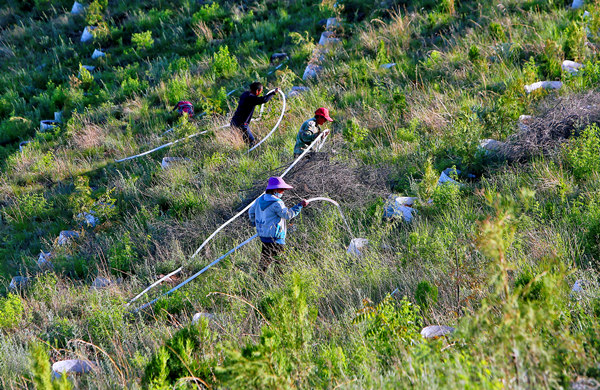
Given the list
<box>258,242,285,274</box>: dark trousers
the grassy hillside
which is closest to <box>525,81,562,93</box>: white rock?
the grassy hillside

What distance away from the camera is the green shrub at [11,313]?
17.9 feet

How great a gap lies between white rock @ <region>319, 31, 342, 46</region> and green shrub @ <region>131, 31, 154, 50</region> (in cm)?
469

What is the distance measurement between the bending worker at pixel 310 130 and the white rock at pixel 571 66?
13.4 feet

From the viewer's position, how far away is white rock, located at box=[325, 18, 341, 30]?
12117mm

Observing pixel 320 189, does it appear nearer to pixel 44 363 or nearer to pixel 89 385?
pixel 89 385

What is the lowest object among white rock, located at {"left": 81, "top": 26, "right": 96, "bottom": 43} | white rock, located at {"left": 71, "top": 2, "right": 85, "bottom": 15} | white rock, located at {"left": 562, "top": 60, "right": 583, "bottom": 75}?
white rock, located at {"left": 562, "top": 60, "right": 583, "bottom": 75}

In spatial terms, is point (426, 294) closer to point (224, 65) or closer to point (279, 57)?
point (224, 65)

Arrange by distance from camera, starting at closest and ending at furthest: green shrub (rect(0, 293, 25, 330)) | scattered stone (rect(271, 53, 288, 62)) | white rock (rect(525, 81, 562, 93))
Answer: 1. green shrub (rect(0, 293, 25, 330))
2. white rock (rect(525, 81, 562, 93))
3. scattered stone (rect(271, 53, 288, 62))

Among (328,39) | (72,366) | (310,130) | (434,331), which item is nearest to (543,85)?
(310,130)

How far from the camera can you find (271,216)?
577cm

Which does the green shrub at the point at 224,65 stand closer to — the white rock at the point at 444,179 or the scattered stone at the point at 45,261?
the scattered stone at the point at 45,261

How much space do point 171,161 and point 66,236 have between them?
7.32 feet

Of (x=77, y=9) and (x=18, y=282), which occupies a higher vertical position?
(x=77, y=9)

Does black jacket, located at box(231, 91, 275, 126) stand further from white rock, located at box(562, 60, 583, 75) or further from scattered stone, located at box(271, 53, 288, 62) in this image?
white rock, located at box(562, 60, 583, 75)
